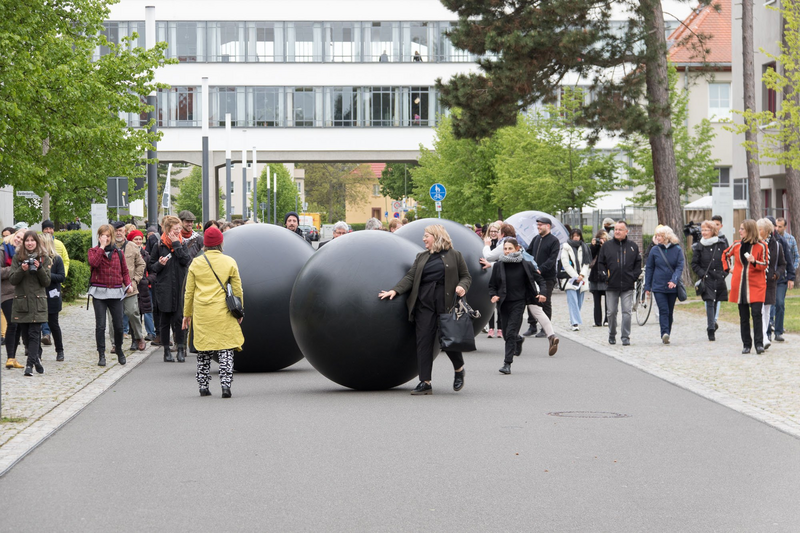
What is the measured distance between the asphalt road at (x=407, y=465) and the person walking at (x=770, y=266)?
4494 mm

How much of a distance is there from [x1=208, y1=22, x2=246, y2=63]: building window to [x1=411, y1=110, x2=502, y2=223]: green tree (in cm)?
1369

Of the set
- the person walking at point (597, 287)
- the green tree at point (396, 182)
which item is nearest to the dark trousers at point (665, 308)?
the person walking at point (597, 287)

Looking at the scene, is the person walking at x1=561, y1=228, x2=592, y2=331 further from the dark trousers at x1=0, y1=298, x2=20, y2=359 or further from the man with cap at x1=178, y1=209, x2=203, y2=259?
the dark trousers at x1=0, y1=298, x2=20, y2=359

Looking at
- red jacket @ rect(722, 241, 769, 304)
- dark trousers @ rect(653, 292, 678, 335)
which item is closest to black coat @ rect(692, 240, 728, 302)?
dark trousers @ rect(653, 292, 678, 335)

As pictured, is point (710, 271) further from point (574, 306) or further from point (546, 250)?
point (574, 306)

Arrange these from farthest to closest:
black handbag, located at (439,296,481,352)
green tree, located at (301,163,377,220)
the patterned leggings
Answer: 1. green tree, located at (301,163,377,220)
2. the patterned leggings
3. black handbag, located at (439,296,481,352)

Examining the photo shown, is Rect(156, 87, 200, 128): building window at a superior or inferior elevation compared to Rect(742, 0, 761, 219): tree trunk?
superior

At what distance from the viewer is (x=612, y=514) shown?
21.8 feet

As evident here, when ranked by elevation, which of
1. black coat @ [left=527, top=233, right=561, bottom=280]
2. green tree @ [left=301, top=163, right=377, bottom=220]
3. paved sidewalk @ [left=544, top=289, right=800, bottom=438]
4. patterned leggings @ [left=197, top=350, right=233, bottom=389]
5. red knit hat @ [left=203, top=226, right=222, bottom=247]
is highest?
green tree @ [left=301, top=163, right=377, bottom=220]

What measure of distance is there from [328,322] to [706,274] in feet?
29.3

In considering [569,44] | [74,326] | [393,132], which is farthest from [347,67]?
[74,326]

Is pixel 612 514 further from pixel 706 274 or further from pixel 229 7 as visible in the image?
pixel 229 7

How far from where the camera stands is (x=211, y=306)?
1209 centimetres

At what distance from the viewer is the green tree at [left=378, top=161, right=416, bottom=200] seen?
103 meters
